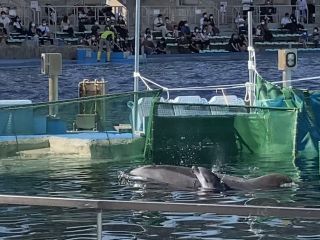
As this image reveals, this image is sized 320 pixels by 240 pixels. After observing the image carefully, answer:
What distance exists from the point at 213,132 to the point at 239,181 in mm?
3189

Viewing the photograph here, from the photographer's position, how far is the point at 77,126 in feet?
57.6

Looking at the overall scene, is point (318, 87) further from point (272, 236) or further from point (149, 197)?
point (272, 236)

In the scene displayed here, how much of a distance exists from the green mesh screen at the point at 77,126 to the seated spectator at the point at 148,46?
3242cm

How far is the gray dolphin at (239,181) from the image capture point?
Result: 43.7 feet

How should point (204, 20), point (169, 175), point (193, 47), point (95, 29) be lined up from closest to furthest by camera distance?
point (169, 175)
point (193, 47)
point (95, 29)
point (204, 20)

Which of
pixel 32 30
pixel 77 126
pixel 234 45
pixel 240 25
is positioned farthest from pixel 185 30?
pixel 77 126

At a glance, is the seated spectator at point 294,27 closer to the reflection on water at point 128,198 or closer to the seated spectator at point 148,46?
the seated spectator at point 148,46

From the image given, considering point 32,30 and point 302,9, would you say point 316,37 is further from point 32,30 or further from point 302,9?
point 32,30

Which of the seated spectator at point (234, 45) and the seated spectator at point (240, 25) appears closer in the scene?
the seated spectator at point (234, 45)

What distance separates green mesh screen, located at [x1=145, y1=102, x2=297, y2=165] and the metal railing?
1027 cm

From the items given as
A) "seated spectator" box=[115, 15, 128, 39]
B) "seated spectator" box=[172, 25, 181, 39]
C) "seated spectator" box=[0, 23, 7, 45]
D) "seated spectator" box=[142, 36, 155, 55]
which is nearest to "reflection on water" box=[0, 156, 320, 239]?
"seated spectator" box=[0, 23, 7, 45]

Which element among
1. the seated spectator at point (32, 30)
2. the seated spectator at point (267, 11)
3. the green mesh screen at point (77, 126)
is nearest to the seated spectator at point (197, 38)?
the seated spectator at point (267, 11)

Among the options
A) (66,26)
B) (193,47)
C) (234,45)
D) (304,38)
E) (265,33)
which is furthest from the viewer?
(304,38)

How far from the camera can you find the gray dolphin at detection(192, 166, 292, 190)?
43.7 ft
